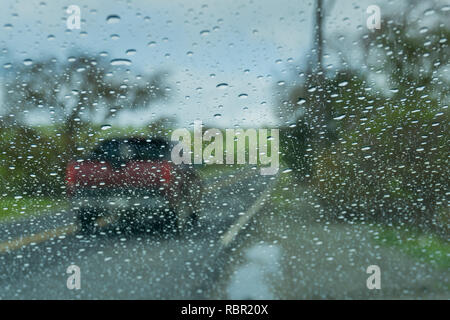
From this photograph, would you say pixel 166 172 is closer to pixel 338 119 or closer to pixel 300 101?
pixel 300 101

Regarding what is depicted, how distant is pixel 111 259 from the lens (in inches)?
122

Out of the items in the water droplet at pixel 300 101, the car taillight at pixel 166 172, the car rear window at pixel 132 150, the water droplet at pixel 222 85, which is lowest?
the car taillight at pixel 166 172

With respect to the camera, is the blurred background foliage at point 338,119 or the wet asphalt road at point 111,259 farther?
the blurred background foliage at point 338,119

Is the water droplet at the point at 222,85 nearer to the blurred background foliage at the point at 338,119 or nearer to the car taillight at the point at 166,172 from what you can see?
the blurred background foliage at the point at 338,119

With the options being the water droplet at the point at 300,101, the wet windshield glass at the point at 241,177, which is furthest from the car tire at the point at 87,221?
the water droplet at the point at 300,101

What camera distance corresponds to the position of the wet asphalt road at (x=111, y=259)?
2.70 meters

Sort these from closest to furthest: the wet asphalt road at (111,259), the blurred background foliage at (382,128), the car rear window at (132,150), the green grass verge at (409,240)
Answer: the wet asphalt road at (111,259) → the green grass verge at (409,240) → the car rear window at (132,150) → the blurred background foliage at (382,128)

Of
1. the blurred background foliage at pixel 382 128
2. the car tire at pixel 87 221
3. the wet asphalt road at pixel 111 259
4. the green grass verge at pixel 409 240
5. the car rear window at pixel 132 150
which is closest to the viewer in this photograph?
the wet asphalt road at pixel 111 259

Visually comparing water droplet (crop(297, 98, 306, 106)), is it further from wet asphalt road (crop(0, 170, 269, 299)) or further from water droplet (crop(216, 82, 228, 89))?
wet asphalt road (crop(0, 170, 269, 299))

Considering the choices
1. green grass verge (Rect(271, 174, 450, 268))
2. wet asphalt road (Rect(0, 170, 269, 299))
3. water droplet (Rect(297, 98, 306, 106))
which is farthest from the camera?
water droplet (Rect(297, 98, 306, 106))

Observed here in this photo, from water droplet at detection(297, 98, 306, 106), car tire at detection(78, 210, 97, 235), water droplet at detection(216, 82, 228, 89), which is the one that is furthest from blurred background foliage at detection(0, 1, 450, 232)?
water droplet at detection(216, 82, 228, 89)

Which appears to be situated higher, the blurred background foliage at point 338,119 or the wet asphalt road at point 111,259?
the blurred background foliage at point 338,119

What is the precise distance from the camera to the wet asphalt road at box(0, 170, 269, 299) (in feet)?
8.84

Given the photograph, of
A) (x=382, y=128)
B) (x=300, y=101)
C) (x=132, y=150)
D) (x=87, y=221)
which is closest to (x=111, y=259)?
(x=87, y=221)
